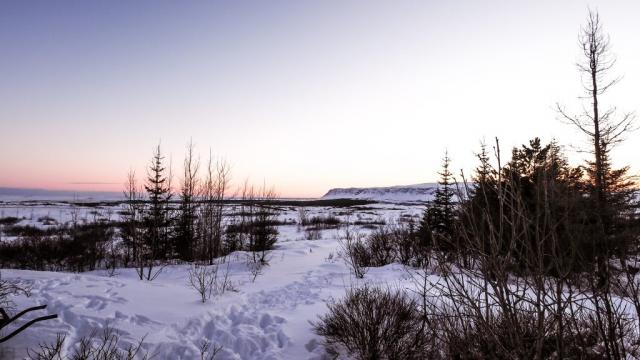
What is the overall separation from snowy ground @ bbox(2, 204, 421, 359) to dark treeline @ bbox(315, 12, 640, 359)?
609 mm

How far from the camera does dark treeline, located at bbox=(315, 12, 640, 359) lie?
2070mm

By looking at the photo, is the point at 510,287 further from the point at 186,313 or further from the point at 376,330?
the point at 186,313

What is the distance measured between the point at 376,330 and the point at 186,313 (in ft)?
10.9

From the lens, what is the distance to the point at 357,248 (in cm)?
1254

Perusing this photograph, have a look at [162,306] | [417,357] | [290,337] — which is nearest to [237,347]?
[290,337]

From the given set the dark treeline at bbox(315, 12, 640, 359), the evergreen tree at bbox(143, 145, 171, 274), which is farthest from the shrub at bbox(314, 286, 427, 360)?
the evergreen tree at bbox(143, 145, 171, 274)

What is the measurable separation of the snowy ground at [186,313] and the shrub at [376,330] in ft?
1.11

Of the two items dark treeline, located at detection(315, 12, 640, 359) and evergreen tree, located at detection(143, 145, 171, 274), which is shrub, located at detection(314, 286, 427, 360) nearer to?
dark treeline, located at detection(315, 12, 640, 359)

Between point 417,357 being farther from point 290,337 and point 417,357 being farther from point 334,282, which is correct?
point 334,282

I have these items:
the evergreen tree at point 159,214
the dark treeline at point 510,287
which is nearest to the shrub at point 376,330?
the dark treeline at point 510,287

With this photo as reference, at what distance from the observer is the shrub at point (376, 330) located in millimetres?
4414

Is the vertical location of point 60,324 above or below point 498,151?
below

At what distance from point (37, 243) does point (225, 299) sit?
11.1m

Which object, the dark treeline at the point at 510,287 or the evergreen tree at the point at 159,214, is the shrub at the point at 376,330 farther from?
the evergreen tree at the point at 159,214
